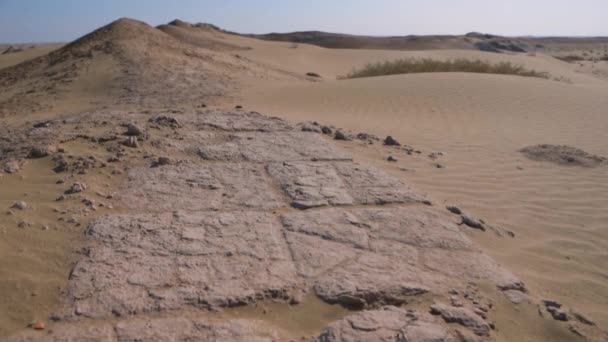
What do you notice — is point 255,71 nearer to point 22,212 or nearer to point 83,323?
point 22,212

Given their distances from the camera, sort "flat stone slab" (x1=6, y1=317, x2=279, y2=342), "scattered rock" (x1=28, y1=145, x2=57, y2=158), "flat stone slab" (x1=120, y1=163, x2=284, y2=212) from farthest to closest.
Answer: "scattered rock" (x1=28, y1=145, x2=57, y2=158), "flat stone slab" (x1=120, y1=163, x2=284, y2=212), "flat stone slab" (x1=6, y1=317, x2=279, y2=342)

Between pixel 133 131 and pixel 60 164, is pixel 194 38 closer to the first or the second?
pixel 133 131

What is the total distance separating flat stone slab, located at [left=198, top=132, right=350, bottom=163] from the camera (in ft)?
12.8

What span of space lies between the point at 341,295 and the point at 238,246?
666mm

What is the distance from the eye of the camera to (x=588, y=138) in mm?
6141

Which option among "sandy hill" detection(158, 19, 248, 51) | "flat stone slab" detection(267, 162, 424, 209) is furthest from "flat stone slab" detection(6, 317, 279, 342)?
"sandy hill" detection(158, 19, 248, 51)

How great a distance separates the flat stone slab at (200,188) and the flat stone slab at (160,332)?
3.68ft

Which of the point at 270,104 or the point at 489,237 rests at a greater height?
the point at 270,104

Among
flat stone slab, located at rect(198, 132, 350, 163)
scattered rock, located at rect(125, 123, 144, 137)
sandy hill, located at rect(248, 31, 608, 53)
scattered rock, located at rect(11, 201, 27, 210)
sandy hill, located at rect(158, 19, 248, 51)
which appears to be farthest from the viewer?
sandy hill, located at rect(248, 31, 608, 53)

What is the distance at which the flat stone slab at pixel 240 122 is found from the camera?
4.77m

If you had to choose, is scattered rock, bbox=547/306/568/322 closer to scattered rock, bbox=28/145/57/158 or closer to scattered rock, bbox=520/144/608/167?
scattered rock, bbox=520/144/608/167

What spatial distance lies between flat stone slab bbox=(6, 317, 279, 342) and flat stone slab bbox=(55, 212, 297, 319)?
82 mm

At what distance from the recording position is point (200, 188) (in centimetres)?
321

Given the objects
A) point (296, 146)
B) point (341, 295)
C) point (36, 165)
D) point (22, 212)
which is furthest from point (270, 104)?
point (341, 295)
